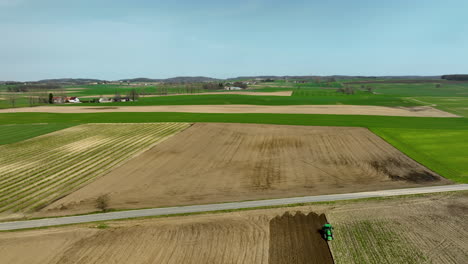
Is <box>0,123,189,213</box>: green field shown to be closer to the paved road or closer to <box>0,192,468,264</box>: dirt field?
the paved road

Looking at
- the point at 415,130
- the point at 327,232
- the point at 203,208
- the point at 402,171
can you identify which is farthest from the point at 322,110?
the point at 327,232

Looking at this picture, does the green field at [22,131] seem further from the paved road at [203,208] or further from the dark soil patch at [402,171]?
the dark soil patch at [402,171]

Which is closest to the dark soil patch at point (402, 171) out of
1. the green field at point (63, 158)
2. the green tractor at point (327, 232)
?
the green tractor at point (327, 232)

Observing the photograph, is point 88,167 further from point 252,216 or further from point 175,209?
point 252,216

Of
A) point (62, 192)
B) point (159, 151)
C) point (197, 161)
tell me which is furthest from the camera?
point (159, 151)

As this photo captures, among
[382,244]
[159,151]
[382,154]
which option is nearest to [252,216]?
[382,244]

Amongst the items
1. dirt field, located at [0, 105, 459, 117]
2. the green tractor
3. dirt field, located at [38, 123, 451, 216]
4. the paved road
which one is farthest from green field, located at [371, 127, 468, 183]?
dirt field, located at [0, 105, 459, 117]
